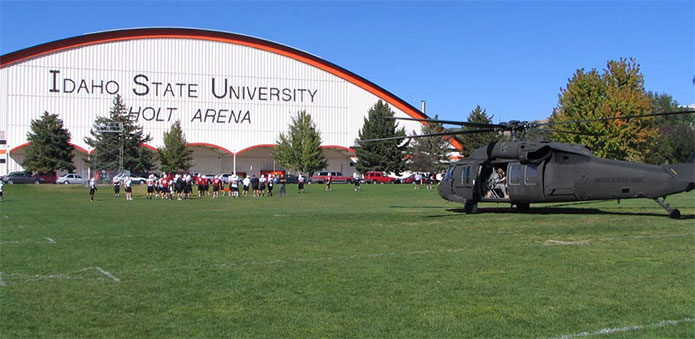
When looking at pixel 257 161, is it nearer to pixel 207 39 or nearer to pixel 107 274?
pixel 207 39

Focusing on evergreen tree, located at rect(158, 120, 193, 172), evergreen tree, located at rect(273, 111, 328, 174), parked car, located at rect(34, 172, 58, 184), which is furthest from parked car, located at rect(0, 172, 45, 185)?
evergreen tree, located at rect(273, 111, 328, 174)

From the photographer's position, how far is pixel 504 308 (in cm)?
773

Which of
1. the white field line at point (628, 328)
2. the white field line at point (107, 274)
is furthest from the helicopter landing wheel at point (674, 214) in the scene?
the white field line at point (107, 274)

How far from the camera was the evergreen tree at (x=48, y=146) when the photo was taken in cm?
6950

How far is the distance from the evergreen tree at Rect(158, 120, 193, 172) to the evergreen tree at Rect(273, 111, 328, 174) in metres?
11.3

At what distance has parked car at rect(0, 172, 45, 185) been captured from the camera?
67.2 m

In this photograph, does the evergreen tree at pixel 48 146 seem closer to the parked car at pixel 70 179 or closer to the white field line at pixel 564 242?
the parked car at pixel 70 179

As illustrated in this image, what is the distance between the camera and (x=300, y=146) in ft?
261

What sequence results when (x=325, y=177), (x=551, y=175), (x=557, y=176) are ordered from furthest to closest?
(x=325, y=177) < (x=551, y=175) < (x=557, y=176)

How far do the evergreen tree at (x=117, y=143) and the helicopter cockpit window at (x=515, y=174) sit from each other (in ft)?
188

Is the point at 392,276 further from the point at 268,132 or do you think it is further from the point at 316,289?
the point at 268,132

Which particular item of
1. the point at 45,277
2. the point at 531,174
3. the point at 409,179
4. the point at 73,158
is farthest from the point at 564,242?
the point at 73,158

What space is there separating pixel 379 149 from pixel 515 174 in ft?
197

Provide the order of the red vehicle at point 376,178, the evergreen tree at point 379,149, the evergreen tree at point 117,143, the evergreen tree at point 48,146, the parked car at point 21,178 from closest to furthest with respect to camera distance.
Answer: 1. the parked car at point 21,178
2. the evergreen tree at point 48,146
3. the evergreen tree at point 117,143
4. the evergreen tree at point 379,149
5. the red vehicle at point 376,178
